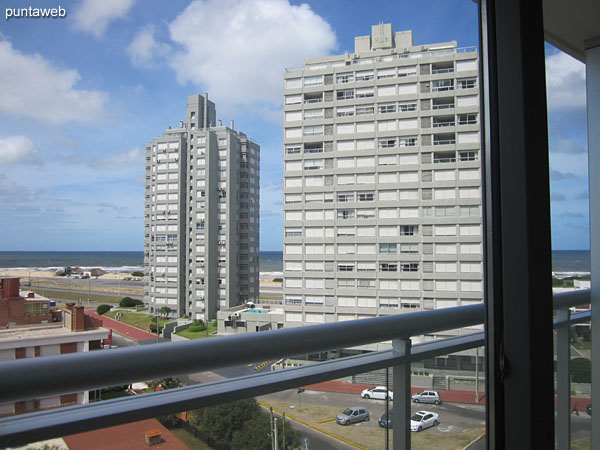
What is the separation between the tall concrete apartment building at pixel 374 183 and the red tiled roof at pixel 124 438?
6.19m

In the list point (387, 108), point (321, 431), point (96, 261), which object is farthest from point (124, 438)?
point (387, 108)

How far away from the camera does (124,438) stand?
526 millimetres

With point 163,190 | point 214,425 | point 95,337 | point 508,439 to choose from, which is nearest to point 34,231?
point 95,337

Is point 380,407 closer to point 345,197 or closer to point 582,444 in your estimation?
point 582,444

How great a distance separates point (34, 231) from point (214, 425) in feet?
5.01

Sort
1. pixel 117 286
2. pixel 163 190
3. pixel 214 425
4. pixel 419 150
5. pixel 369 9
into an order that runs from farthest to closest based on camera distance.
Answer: pixel 419 150 < pixel 163 190 < pixel 369 9 < pixel 117 286 < pixel 214 425

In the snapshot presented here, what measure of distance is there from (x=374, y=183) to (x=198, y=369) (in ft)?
24.9

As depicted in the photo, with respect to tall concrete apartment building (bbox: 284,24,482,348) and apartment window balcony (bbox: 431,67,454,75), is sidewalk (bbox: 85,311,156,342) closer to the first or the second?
tall concrete apartment building (bbox: 284,24,482,348)

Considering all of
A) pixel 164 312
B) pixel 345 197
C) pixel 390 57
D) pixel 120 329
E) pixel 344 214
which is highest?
pixel 390 57

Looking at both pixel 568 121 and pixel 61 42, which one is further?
pixel 61 42

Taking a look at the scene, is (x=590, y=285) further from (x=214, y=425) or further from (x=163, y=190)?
(x=163, y=190)

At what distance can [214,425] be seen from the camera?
596 mm

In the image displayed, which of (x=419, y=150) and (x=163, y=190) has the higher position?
(x=419, y=150)

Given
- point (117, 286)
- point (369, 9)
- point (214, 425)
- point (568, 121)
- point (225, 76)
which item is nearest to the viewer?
point (214, 425)
